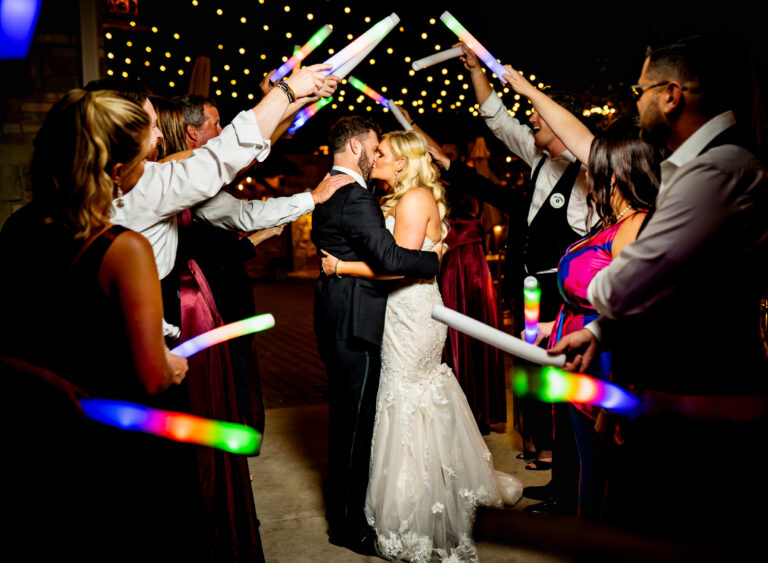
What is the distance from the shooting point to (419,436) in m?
3.02

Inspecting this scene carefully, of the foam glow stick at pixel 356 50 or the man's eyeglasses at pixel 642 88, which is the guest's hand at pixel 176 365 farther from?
the man's eyeglasses at pixel 642 88

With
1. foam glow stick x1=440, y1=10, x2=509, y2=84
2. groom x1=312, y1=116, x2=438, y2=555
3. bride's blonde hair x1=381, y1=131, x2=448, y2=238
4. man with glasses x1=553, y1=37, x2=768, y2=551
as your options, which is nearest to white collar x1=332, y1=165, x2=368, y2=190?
groom x1=312, y1=116, x2=438, y2=555

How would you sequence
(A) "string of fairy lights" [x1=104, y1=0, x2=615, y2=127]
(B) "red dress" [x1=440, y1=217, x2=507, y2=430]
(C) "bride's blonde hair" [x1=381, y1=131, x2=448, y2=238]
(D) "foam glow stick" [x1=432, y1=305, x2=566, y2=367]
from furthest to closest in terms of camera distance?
(A) "string of fairy lights" [x1=104, y1=0, x2=615, y2=127] → (B) "red dress" [x1=440, y1=217, x2=507, y2=430] → (C) "bride's blonde hair" [x1=381, y1=131, x2=448, y2=238] → (D) "foam glow stick" [x1=432, y1=305, x2=566, y2=367]

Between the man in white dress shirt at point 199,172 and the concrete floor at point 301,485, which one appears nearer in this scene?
the man in white dress shirt at point 199,172

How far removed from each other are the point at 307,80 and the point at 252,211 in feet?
2.32

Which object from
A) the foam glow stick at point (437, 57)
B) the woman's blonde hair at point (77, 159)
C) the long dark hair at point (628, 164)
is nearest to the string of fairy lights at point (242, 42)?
the foam glow stick at point (437, 57)

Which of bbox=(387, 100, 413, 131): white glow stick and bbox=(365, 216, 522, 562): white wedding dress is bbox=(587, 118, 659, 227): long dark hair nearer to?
bbox=(365, 216, 522, 562): white wedding dress

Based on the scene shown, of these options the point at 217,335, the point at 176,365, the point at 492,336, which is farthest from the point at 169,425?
the point at 492,336

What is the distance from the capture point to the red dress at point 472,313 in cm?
481

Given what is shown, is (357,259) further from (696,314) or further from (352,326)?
(696,314)

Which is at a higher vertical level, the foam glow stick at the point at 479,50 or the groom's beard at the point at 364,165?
the foam glow stick at the point at 479,50

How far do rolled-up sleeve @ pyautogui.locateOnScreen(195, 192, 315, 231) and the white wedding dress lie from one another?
697 millimetres

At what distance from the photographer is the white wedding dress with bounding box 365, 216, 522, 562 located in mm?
2930

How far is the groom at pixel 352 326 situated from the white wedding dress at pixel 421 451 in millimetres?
87
